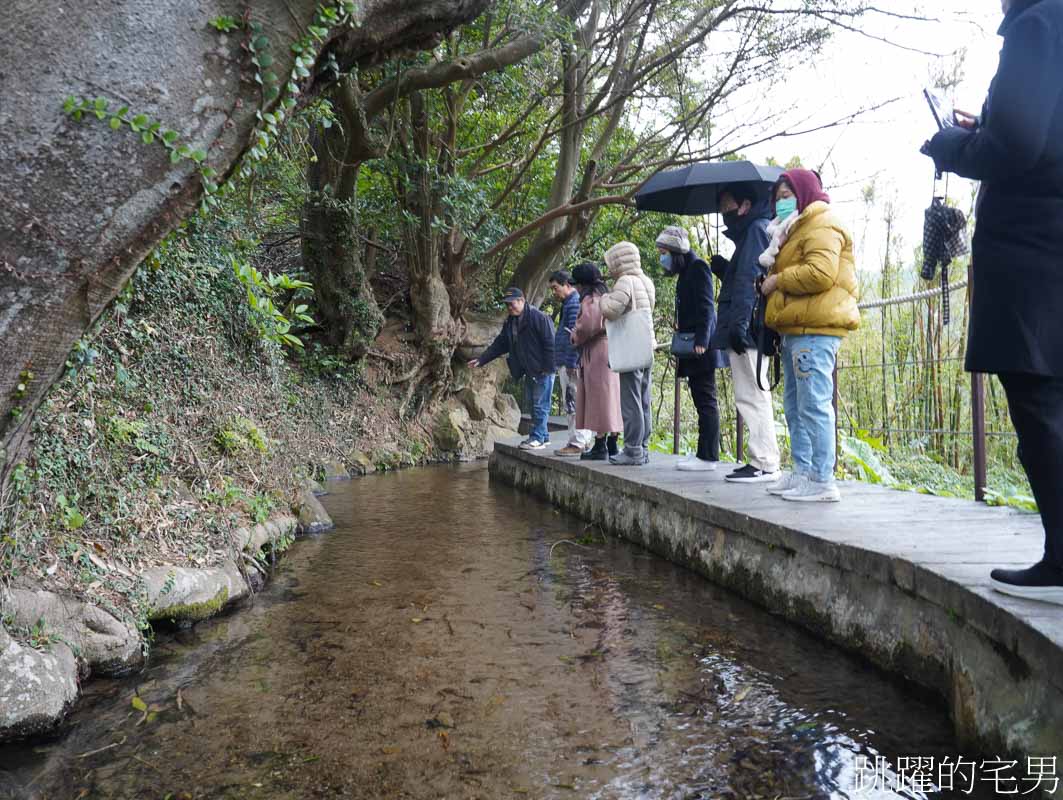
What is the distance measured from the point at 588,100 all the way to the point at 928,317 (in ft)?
23.8

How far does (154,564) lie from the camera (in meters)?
3.85

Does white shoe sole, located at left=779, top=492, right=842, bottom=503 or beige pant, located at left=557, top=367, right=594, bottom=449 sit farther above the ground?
beige pant, located at left=557, top=367, right=594, bottom=449

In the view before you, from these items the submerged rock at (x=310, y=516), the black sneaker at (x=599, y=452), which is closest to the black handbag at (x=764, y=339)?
the black sneaker at (x=599, y=452)

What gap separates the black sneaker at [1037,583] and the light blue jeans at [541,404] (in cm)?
685

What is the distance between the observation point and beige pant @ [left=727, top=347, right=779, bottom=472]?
5.27 metres

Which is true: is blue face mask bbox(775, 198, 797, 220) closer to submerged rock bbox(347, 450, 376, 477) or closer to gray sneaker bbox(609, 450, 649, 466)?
gray sneaker bbox(609, 450, 649, 466)

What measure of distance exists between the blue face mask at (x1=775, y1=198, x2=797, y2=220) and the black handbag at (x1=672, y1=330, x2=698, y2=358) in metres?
1.40

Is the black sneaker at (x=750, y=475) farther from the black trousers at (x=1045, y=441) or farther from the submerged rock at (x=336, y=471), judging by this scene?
the submerged rock at (x=336, y=471)

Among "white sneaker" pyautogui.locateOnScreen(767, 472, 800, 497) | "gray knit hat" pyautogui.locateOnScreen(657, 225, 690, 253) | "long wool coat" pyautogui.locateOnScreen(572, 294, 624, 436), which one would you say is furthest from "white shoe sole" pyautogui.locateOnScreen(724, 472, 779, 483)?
"gray knit hat" pyautogui.locateOnScreen(657, 225, 690, 253)

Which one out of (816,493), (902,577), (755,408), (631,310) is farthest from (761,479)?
(902,577)

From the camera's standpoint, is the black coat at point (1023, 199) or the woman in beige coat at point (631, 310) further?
the woman in beige coat at point (631, 310)

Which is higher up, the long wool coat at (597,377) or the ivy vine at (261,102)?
the ivy vine at (261,102)

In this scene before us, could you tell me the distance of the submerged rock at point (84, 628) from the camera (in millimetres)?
2916

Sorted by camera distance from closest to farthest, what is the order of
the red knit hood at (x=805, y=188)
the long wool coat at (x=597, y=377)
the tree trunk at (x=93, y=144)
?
1. the tree trunk at (x=93, y=144)
2. the red knit hood at (x=805, y=188)
3. the long wool coat at (x=597, y=377)
